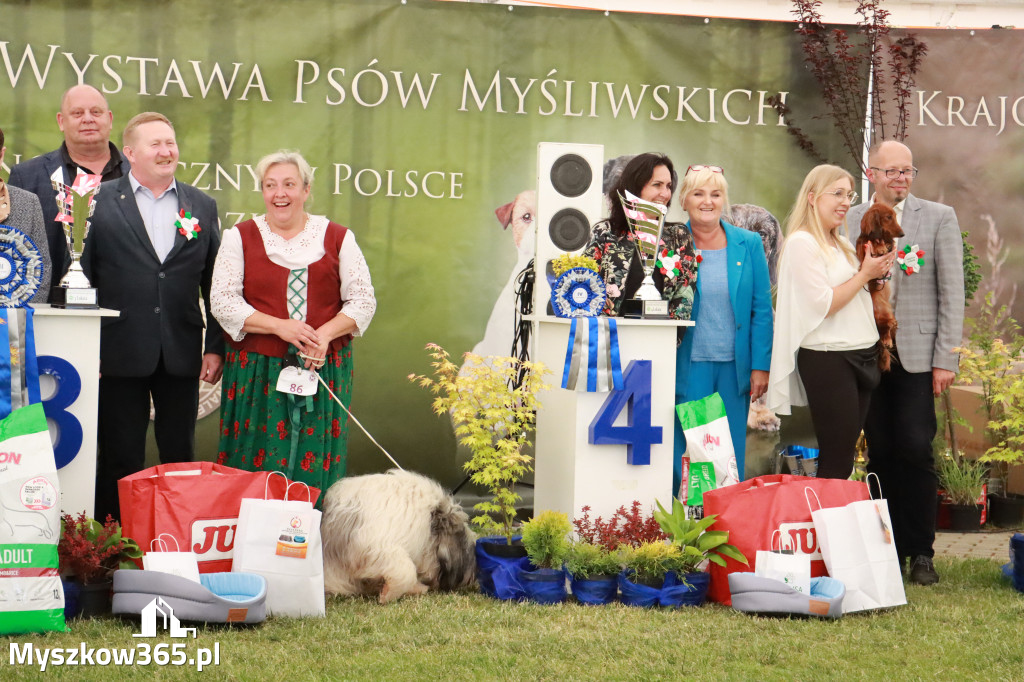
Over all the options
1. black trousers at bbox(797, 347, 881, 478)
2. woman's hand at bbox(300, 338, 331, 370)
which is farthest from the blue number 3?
black trousers at bbox(797, 347, 881, 478)

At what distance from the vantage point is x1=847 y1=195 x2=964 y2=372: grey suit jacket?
429 cm

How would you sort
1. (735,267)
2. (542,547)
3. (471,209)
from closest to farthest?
(542,547) < (735,267) < (471,209)

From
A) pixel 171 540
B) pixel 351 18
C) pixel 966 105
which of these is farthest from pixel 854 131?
pixel 171 540

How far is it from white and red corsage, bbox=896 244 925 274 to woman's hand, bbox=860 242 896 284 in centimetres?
22

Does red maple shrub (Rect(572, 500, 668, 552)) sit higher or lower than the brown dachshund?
lower

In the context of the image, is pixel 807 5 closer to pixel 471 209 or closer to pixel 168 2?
pixel 471 209

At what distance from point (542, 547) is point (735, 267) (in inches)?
52.3

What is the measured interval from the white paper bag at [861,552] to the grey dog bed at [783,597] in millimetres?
74

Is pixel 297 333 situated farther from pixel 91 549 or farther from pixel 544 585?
pixel 544 585

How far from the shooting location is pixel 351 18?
5.32 meters

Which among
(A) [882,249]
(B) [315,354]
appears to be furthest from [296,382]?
(A) [882,249]

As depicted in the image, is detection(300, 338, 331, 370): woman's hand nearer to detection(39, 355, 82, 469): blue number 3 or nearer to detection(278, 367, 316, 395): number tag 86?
detection(278, 367, 316, 395): number tag 86

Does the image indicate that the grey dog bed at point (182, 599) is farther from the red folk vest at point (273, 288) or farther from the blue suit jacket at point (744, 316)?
the blue suit jacket at point (744, 316)

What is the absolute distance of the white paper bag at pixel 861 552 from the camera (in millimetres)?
3703
